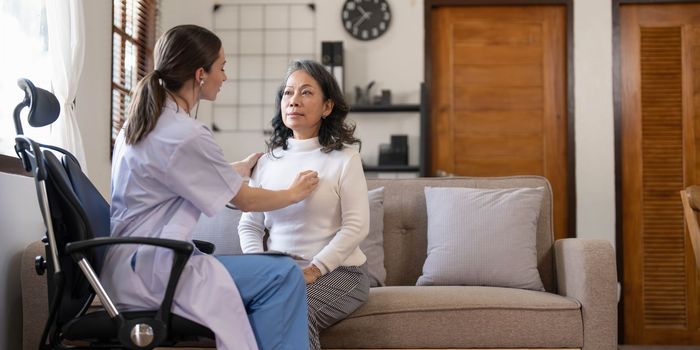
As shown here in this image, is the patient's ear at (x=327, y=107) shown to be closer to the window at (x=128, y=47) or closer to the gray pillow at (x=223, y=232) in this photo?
the gray pillow at (x=223, y=232)

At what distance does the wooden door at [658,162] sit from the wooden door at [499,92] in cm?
42

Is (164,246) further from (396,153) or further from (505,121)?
(505,121)

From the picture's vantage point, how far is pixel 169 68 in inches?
78.2

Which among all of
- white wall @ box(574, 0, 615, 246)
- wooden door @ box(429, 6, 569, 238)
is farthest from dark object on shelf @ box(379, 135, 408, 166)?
white wall @ box(574, 0, 615, 246)

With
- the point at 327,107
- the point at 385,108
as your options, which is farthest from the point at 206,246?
the point at 385,108

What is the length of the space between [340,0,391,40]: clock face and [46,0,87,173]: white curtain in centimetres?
234

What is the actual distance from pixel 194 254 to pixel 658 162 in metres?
4.10

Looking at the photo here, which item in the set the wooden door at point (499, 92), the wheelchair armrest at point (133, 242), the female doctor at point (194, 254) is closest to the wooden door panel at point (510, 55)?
the wooden door at point (499, 92)

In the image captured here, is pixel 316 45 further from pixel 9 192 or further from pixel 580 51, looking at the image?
pixel 9 192

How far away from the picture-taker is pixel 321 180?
2.44m

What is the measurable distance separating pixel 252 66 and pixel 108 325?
376 centimetres

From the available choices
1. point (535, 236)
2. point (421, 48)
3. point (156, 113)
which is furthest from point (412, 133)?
point (156, 113)

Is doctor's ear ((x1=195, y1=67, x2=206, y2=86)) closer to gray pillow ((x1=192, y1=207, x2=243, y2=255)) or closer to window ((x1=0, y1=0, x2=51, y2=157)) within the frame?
gray pillow ((x1=192, y1=207, x2=243, y2=255))

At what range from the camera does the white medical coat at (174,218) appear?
1824 mm
